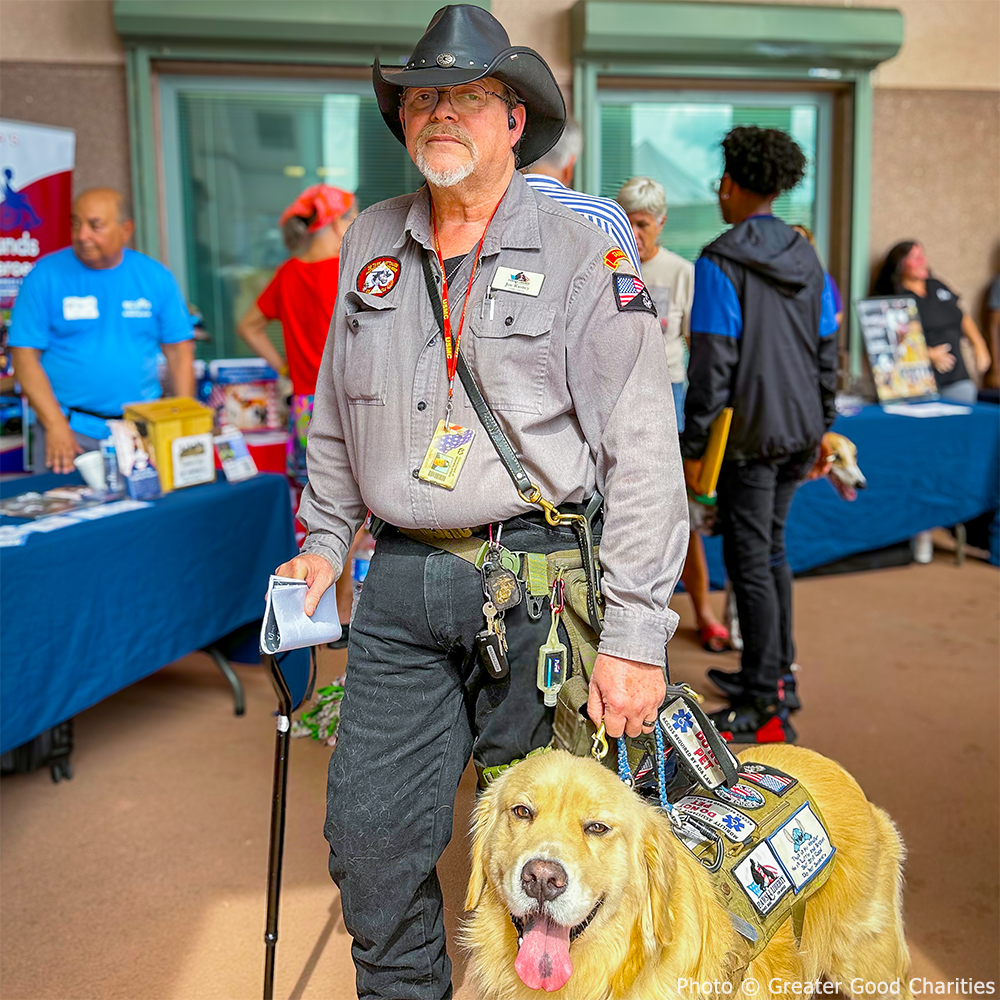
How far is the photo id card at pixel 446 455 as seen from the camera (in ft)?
5.60

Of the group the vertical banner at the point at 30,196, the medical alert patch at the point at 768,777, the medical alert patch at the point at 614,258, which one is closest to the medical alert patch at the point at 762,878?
the medical alert patch at the point at 768,777

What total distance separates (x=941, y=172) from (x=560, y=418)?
6.32 m

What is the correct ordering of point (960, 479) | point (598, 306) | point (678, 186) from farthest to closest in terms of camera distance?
point (678, 186) → point (960, 479) → point (598, 306)

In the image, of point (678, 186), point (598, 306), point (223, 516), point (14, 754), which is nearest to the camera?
point (598, 306)

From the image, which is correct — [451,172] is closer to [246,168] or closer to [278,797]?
[278,797]

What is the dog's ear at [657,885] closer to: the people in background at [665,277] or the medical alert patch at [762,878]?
the medical alert patch at [762,878]

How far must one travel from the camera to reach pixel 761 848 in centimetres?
173

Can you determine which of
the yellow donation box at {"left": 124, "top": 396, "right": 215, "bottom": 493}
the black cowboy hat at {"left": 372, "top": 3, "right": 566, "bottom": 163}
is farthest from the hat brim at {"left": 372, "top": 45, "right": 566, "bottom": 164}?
the yellow donation box at {"left": 124, "top": 396, "right": 215, "bottom": 493}

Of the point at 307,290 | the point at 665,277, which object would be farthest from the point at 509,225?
the point at 307,290

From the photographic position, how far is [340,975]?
2.42 metres

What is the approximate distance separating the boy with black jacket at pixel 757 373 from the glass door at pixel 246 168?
3.18 m

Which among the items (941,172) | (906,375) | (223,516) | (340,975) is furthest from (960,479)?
(340,975)

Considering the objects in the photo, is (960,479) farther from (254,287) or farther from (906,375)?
(254,287)

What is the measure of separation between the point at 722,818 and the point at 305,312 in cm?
324
